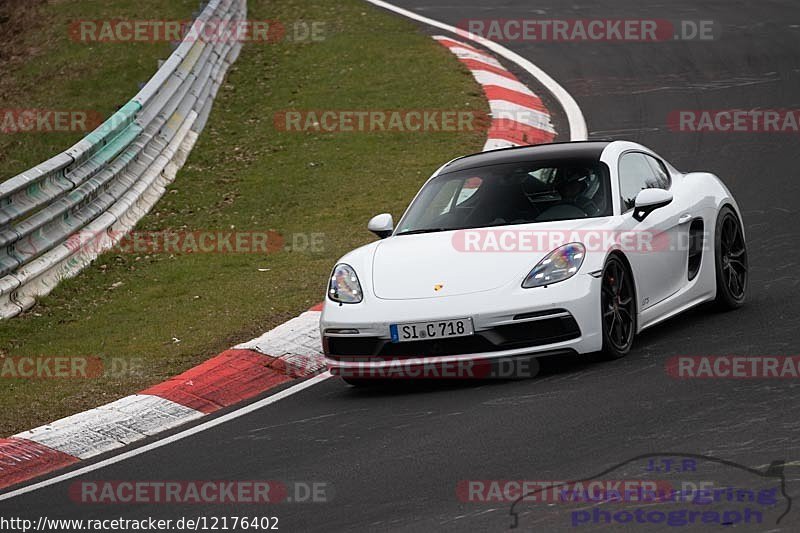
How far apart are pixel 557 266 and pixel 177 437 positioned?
2.30 meters

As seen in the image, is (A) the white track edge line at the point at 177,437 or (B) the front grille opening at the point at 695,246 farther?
(B) the front grille opening at the point at 695,246

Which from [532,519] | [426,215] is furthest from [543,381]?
[532,519]

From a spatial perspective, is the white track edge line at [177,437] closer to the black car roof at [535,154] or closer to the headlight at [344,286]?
the headlight at [344,286]

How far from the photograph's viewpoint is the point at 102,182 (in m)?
12.6

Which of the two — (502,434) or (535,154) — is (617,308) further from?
(502,434)

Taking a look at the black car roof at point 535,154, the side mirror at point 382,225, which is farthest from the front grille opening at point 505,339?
the black car roof at point 535,154

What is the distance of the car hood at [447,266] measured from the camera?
7.88 metres

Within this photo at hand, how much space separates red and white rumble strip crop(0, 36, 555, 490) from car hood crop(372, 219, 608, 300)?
987 mm

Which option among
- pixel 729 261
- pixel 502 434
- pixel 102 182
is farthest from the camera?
pixel 102 182

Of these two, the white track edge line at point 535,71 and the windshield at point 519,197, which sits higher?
the white track edge line at point 535,71

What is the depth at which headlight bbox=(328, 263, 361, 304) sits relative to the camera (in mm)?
8266

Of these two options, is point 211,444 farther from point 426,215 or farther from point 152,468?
point 426,215

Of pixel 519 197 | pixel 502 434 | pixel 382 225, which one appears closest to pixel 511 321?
pixel 502 434

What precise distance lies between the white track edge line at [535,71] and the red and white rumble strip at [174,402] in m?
6.08
